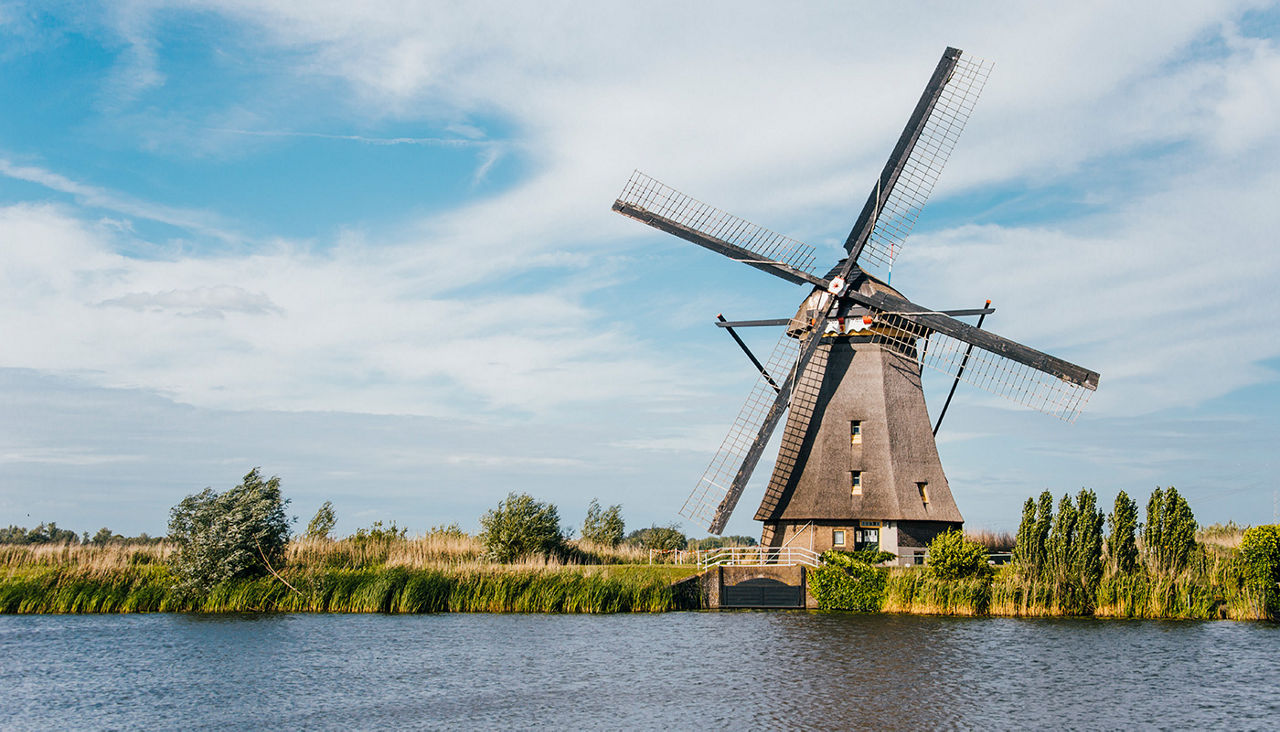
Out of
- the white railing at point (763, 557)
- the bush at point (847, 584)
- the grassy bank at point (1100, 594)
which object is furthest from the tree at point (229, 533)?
the grassy bank at point (1100, 594)

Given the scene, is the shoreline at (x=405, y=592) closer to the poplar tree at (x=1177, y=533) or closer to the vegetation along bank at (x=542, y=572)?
the vegetation along bank at (x=542, y=572)

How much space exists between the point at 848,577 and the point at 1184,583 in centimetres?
796

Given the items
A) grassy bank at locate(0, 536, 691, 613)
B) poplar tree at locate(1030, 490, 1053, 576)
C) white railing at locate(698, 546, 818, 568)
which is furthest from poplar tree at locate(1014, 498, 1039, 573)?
grassy bank at locate(0, 536, 691, 613)

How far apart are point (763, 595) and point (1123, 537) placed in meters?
9.22

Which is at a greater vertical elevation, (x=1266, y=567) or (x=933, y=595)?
(x=1266, y=567)

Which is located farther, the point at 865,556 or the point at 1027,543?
the point at 865,556

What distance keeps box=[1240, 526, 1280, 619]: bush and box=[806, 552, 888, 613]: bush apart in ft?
28.0

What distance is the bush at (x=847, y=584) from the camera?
2523cm

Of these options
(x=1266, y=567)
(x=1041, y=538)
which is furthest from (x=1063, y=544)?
(x=1266, y=567)

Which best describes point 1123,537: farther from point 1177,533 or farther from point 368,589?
point 368,589

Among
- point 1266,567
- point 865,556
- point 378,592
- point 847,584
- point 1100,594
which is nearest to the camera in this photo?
point 1266,567

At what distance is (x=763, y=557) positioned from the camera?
2742 centimetres

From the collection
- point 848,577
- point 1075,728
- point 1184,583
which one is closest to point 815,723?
point 1075,728

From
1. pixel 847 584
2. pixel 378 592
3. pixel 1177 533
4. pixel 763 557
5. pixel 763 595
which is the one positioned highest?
pixel 1177 533
